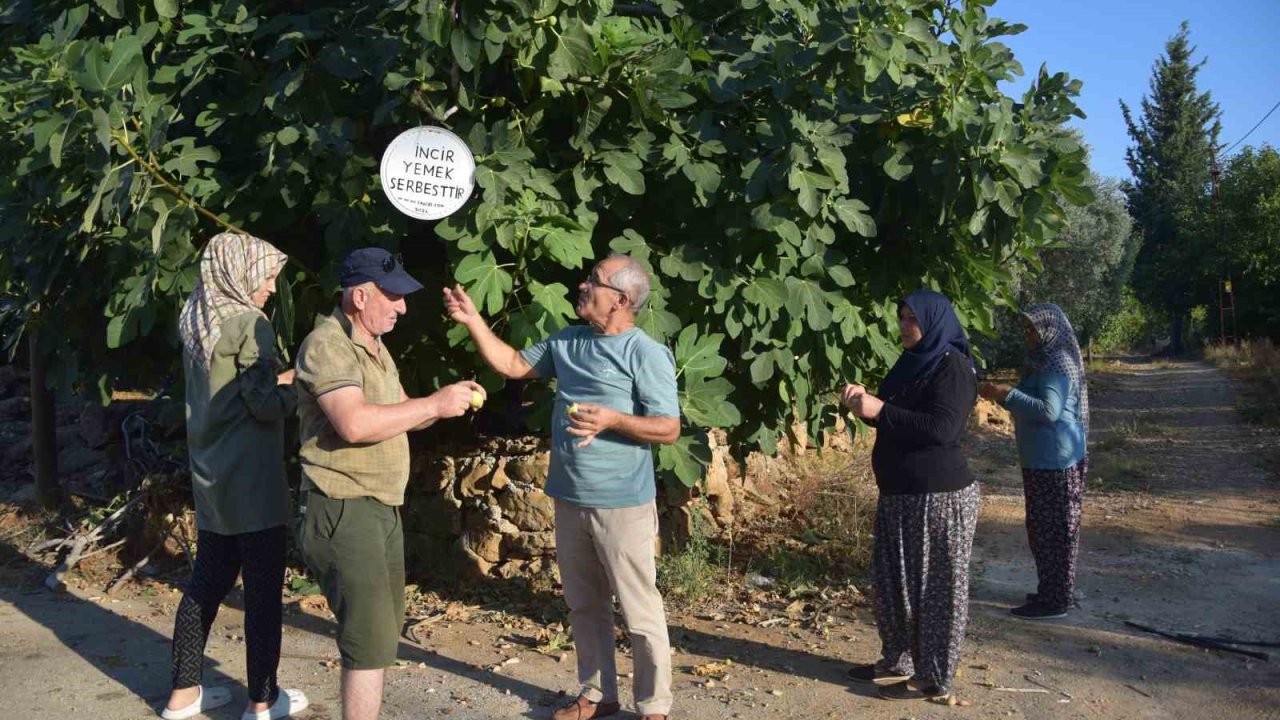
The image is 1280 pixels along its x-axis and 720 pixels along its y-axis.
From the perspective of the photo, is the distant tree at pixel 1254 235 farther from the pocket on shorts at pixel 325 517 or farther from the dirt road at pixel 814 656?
the pocket on shorts at pixel 325 517

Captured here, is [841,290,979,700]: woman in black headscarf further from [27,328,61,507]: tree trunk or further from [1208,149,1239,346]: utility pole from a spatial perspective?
[1208,149,1239,346]: utility pole

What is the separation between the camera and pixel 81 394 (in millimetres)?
6266

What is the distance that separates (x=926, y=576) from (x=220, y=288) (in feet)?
9.60

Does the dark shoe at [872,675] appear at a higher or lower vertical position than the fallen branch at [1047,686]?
higher

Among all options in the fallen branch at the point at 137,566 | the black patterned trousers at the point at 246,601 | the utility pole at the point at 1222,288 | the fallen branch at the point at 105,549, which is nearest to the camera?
the black patterned trousers at the point at 246,601

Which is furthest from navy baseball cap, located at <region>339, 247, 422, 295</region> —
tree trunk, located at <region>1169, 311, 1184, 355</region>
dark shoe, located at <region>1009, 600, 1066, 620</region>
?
tree trunk, located at <region>1169, 311, 1184, 355</region>

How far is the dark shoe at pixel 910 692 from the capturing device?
15.0ft

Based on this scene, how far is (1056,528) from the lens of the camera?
19.3 feet

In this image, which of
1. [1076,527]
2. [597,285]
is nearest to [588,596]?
[597,285]

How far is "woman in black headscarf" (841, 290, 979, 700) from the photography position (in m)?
4.38

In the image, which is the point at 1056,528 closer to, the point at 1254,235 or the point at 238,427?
the point at 238,427

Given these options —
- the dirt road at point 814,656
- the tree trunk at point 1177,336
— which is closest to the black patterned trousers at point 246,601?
the dirt road at point 814,656

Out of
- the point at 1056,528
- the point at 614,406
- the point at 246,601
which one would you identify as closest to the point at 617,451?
the point at 614,406

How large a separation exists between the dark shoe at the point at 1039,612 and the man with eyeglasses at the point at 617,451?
104 inches
